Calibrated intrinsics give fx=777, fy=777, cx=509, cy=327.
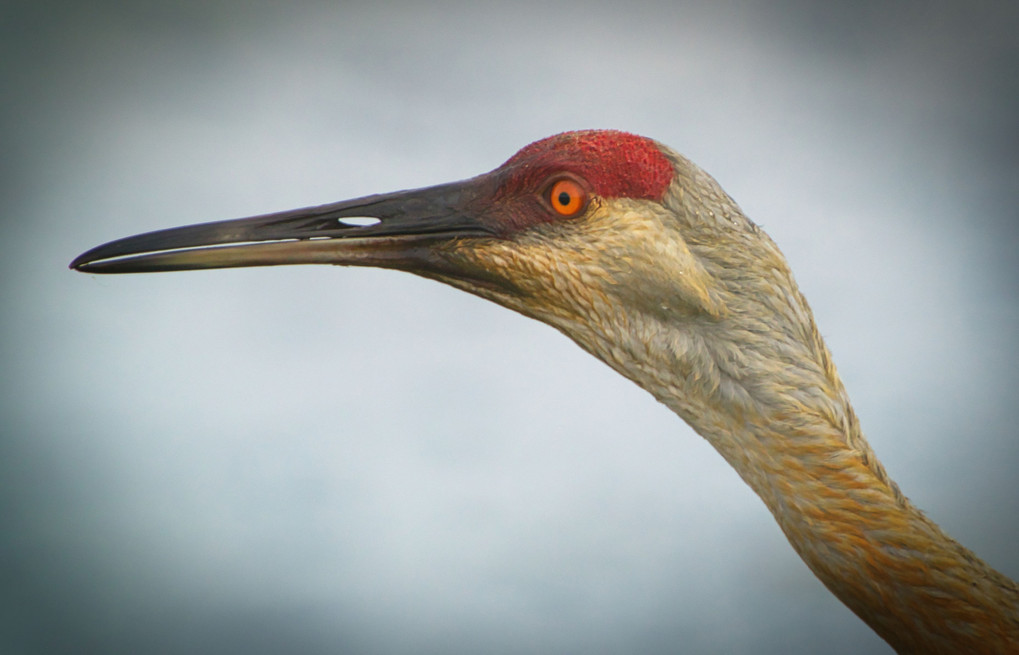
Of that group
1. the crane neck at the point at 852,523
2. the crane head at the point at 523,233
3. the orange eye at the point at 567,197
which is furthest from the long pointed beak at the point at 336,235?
the crane neck at the point at 852,523

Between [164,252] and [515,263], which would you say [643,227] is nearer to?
[515,263]

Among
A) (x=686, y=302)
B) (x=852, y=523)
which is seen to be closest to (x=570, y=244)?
(x=686, y=302)

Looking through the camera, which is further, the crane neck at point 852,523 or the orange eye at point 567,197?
the orange eye at point 567,197

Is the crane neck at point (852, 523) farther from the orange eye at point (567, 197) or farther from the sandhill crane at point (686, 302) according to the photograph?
the orange eye at point (567, 197)

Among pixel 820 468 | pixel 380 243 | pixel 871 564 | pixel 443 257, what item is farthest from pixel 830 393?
pixel 380 243

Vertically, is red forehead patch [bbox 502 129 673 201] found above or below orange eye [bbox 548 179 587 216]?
above

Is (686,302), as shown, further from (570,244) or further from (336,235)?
(336,235)

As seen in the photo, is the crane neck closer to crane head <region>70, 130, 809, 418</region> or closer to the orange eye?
crane head <region>70, 130, 809, 418</region>

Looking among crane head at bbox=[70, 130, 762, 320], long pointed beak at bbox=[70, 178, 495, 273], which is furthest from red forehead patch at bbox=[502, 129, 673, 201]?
long pointed beak at bbox=[70, 178, 495, 273]
